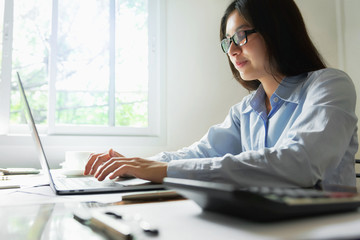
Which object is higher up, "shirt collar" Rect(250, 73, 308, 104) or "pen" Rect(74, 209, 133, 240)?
"shirt collar" Rect(250, 73, 308, 104)

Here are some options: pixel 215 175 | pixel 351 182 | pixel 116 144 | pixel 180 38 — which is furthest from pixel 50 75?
pixel 351 182

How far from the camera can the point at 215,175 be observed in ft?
2.46

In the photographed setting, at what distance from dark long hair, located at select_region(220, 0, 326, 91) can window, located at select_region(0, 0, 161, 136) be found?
1040 millimetres

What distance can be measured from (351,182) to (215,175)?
499mm

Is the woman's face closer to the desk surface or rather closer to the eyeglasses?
the eyeglasses

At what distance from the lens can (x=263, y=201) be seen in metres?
0.34

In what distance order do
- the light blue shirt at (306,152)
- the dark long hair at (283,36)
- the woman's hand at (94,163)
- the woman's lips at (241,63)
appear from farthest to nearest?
the woman's lips at (241,63), the dark long hair at (283,36), the woman's hand at (94,163), the light blue shirt at (306,152)

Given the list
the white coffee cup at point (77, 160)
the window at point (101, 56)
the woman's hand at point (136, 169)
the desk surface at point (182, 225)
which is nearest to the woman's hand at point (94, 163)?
the woman's hand at point (136, 169)

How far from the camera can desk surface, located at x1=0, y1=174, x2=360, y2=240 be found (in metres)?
0.32

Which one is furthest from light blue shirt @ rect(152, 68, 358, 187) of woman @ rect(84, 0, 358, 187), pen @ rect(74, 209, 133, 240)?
pen @ rect(74, 209, 133, 240)

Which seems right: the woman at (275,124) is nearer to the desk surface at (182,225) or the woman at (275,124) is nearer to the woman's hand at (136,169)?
the woman's hand at (136,169)

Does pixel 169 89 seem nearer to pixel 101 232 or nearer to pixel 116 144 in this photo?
pixel 116 144

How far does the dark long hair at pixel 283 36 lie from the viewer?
1.18 m

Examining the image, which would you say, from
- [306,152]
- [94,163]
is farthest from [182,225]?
[94,163]
